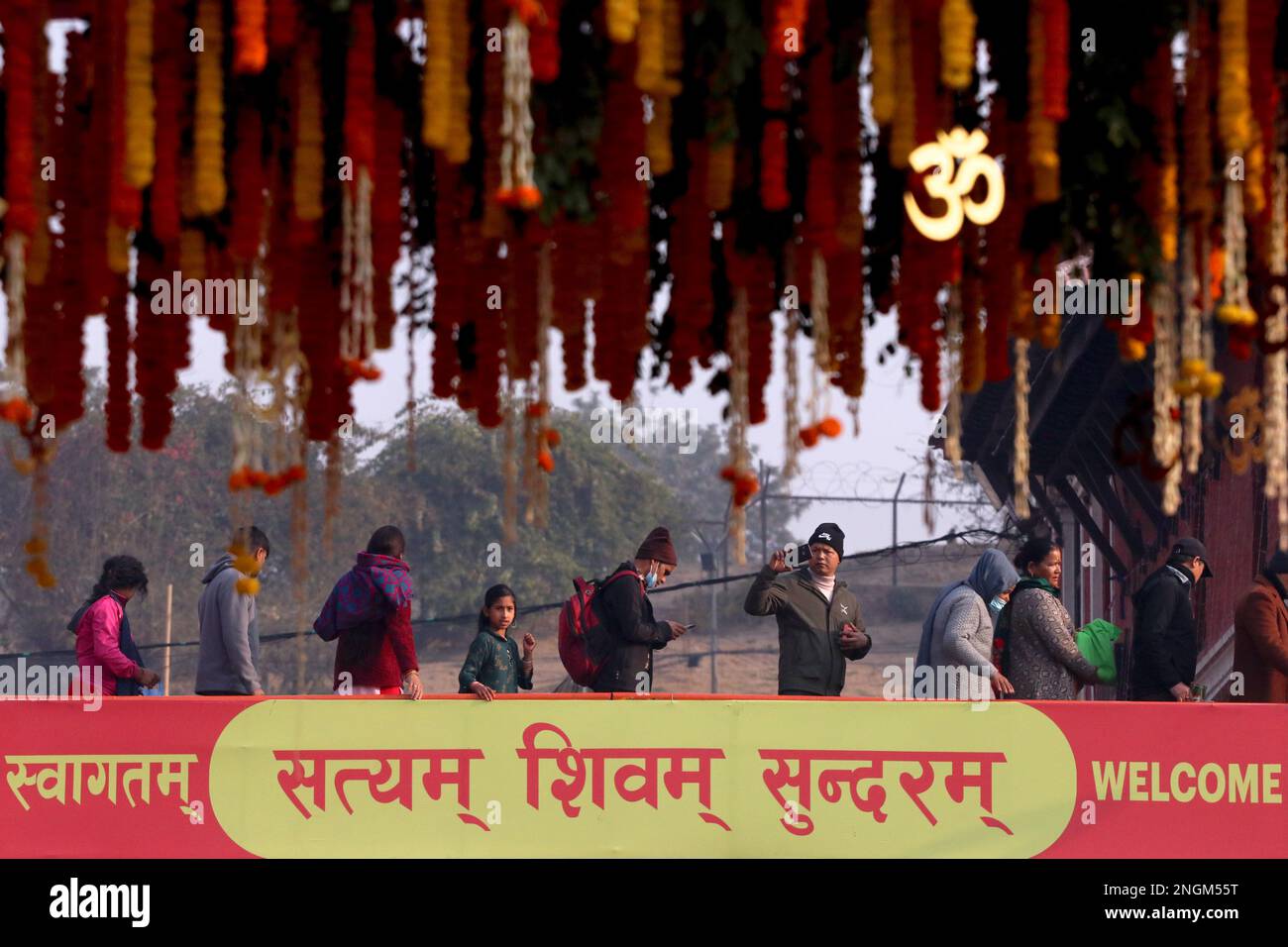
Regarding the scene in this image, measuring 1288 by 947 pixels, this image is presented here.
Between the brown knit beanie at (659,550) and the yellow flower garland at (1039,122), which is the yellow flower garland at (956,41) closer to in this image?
the yellow flower garland at (1039,122)

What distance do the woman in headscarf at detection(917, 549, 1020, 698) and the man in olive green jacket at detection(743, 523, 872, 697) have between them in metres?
0.31

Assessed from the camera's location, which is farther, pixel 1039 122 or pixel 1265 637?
pixel 1265 637

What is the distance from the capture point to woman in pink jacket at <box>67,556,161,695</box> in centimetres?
833

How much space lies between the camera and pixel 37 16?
280 cm

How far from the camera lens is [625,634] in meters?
8.58

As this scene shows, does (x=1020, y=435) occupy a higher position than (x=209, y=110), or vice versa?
(x=209, y=110)

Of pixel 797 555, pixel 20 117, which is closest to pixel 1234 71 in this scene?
pixel 20 117

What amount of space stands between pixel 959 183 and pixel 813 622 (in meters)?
5.46

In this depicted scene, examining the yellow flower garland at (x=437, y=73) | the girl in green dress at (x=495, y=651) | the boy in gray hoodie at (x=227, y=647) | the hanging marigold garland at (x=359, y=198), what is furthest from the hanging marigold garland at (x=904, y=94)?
the girl in green dress at (x=495, y=651)

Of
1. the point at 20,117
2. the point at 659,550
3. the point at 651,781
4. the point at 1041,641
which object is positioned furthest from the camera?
the point at 659,550

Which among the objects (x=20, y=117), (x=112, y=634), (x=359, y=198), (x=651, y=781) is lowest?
(x=651, y=781)

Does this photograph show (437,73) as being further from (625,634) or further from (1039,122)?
(625,634)
